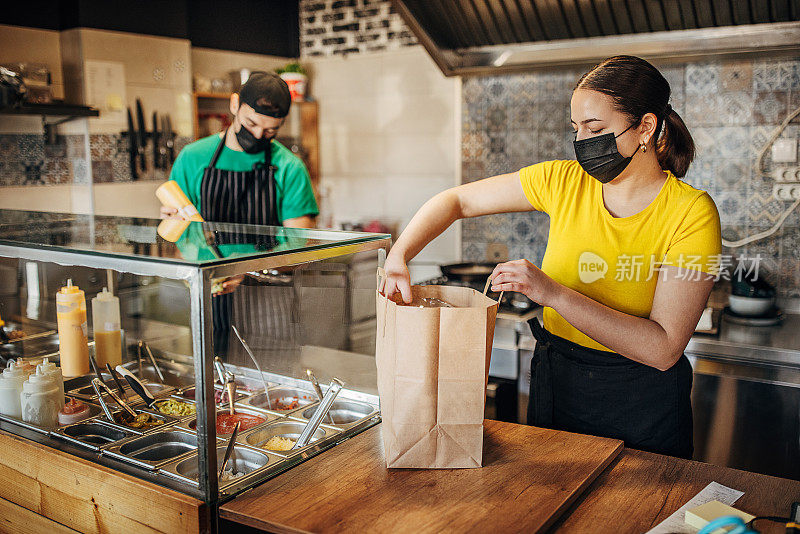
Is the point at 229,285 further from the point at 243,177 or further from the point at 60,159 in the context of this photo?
the point at 60,159

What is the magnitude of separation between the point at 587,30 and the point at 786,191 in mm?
1237

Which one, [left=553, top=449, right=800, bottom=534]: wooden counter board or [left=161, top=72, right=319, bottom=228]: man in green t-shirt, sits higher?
[left=161, top=72, right=319, bottom=228]: man in green t-shirt

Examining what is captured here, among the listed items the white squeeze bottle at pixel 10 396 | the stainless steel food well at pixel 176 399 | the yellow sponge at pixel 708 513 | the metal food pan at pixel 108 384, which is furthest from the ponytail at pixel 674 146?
the white squeeze bottle at pixel 10 396

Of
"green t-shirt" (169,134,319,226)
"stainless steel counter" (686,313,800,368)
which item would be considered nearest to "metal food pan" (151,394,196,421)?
"green t-shirt" (169,134,319,226)

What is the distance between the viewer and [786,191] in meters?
3.34

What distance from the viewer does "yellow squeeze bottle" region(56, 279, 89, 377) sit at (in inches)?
76.4

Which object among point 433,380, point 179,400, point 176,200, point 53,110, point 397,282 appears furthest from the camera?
point 53,110

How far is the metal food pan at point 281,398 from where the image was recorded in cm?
178

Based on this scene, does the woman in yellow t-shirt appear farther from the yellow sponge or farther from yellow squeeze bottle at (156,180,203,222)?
yellow squeeze bottle at (156,180,203,222)

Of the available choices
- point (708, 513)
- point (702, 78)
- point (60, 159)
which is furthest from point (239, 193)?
point (702, 78)

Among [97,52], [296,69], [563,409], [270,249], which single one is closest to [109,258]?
[270,249]

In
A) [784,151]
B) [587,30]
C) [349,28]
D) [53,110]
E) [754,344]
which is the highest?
[349,28]

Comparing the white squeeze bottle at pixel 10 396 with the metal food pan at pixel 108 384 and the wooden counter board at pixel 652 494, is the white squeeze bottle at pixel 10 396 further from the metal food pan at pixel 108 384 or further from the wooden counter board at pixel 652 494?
the wooden counter board at pixel 652 494

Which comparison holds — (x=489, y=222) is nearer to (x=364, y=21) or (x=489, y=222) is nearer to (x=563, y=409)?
(x=364, y=21)
